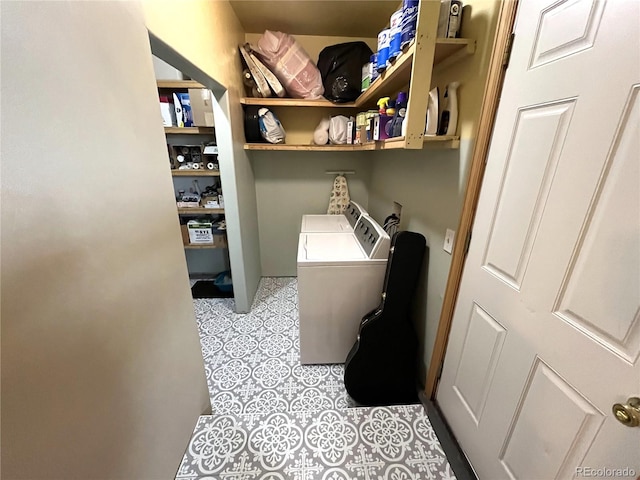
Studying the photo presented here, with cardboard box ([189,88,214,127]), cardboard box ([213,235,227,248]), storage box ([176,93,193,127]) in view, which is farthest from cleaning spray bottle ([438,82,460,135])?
cardboard box ([213,235,227,248])

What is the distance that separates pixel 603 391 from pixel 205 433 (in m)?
1.58

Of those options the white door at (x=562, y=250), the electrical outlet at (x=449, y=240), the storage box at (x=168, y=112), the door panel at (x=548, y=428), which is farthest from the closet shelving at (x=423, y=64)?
the storage box at (x=168, y=112)

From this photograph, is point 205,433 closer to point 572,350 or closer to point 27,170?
point 27,170

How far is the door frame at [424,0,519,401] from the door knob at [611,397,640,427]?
26.3 inches

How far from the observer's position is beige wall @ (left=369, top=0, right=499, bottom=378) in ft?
3.44

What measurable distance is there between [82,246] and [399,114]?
1.39m

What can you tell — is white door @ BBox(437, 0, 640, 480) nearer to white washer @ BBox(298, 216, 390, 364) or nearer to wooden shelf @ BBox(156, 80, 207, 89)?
white washer @ BBox(298, 216, 390, 364)

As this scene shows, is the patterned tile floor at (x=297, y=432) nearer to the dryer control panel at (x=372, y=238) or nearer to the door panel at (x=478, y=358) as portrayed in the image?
the door panel at (x=478, y=358)

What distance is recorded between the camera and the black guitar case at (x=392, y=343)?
1468 mm

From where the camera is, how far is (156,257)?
3.06 ft

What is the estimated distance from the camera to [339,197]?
2.84 meters

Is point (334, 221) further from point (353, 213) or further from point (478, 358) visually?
point (478, 358)

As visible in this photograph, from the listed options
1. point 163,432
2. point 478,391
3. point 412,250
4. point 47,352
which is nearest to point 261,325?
point 163,432

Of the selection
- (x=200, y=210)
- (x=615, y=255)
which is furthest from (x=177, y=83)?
(x=615, y=255)
